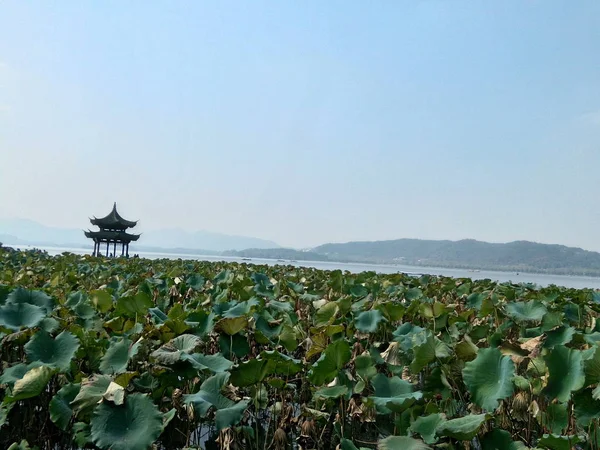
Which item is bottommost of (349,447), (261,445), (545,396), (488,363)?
(261,445)

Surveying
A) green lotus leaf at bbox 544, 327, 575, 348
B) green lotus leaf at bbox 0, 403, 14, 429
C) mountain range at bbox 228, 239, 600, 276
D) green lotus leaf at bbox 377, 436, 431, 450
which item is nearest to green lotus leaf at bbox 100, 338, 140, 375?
green lotus leaf at bbox 0, 403, 14, 429

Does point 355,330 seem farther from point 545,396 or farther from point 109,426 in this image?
point 109,426

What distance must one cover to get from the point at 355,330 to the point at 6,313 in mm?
1912

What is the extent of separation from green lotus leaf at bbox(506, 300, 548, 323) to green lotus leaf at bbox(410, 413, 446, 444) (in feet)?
6.12

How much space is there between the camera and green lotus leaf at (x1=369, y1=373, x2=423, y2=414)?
1765 millimetres

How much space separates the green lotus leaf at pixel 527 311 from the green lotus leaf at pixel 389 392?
5.50 feet

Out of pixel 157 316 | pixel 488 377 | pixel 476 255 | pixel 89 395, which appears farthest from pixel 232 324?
pixel 476 255

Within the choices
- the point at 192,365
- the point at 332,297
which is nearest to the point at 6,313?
the point at 192,365

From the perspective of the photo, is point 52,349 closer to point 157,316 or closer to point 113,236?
point 157,316

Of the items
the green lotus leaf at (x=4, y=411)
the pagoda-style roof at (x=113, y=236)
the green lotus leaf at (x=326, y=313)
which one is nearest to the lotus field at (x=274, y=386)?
the green lotus leaf at (x=4, y=411)

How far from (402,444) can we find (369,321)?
1479 mm

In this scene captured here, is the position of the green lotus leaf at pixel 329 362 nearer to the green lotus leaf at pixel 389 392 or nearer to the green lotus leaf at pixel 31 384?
the green lotus leaf at pixel 389 392

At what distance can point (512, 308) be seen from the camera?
3494 millimetres

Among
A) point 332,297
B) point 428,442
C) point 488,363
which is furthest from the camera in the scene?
point 332,297
